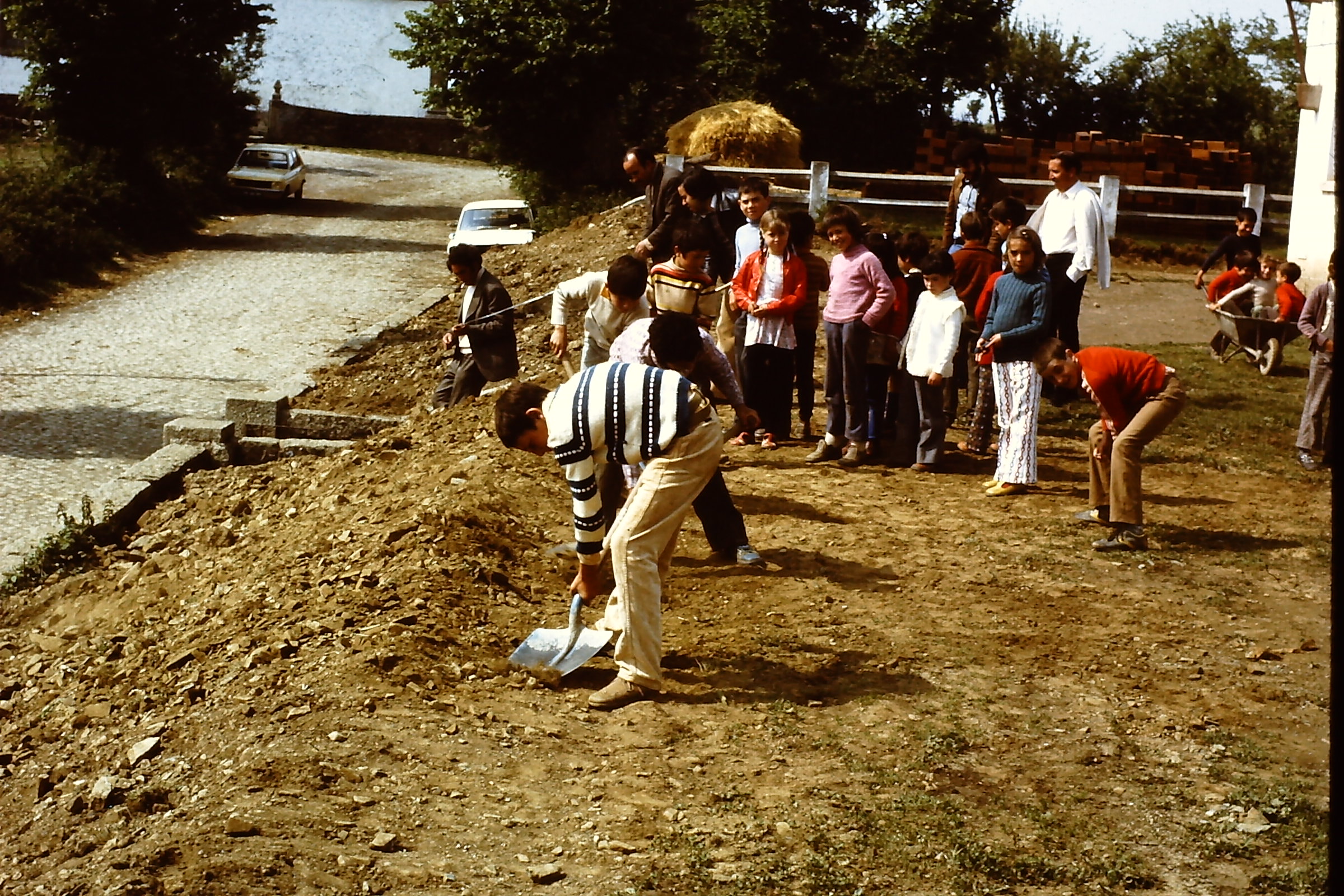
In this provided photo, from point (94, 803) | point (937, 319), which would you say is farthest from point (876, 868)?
point (937, 319)

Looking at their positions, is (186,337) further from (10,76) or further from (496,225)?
(10,76)

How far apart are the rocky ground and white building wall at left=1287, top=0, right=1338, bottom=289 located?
10121mm

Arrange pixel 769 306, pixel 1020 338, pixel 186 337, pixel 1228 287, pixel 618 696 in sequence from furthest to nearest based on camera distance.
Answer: pixel 186 337
pixel 1228 287
pixel 769 306
pixel 1020 338
pixel 618 696

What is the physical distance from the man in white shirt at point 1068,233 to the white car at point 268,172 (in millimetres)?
26878

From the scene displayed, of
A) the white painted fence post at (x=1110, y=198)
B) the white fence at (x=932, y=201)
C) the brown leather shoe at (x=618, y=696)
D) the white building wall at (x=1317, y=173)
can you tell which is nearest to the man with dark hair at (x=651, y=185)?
the brown leather shoe at (x=618, y=696)

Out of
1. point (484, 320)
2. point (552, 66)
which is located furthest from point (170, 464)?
point (552, 66)

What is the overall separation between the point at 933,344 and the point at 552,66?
20.2 meters

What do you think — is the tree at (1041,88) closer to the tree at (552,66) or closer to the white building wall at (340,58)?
the tree at (552,66)

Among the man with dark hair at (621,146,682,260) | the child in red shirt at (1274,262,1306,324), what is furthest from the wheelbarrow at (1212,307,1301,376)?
the man with dark hair at (621,146,682,260)

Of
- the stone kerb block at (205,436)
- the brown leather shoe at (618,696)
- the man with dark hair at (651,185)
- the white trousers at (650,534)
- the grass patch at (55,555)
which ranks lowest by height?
the grass patch at (55,555)

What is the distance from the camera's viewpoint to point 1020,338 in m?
9.83

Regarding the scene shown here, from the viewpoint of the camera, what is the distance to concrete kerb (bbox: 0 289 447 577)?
36.1 ft

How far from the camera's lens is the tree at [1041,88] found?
35.2 m

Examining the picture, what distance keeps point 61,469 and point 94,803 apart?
6.81 meters
